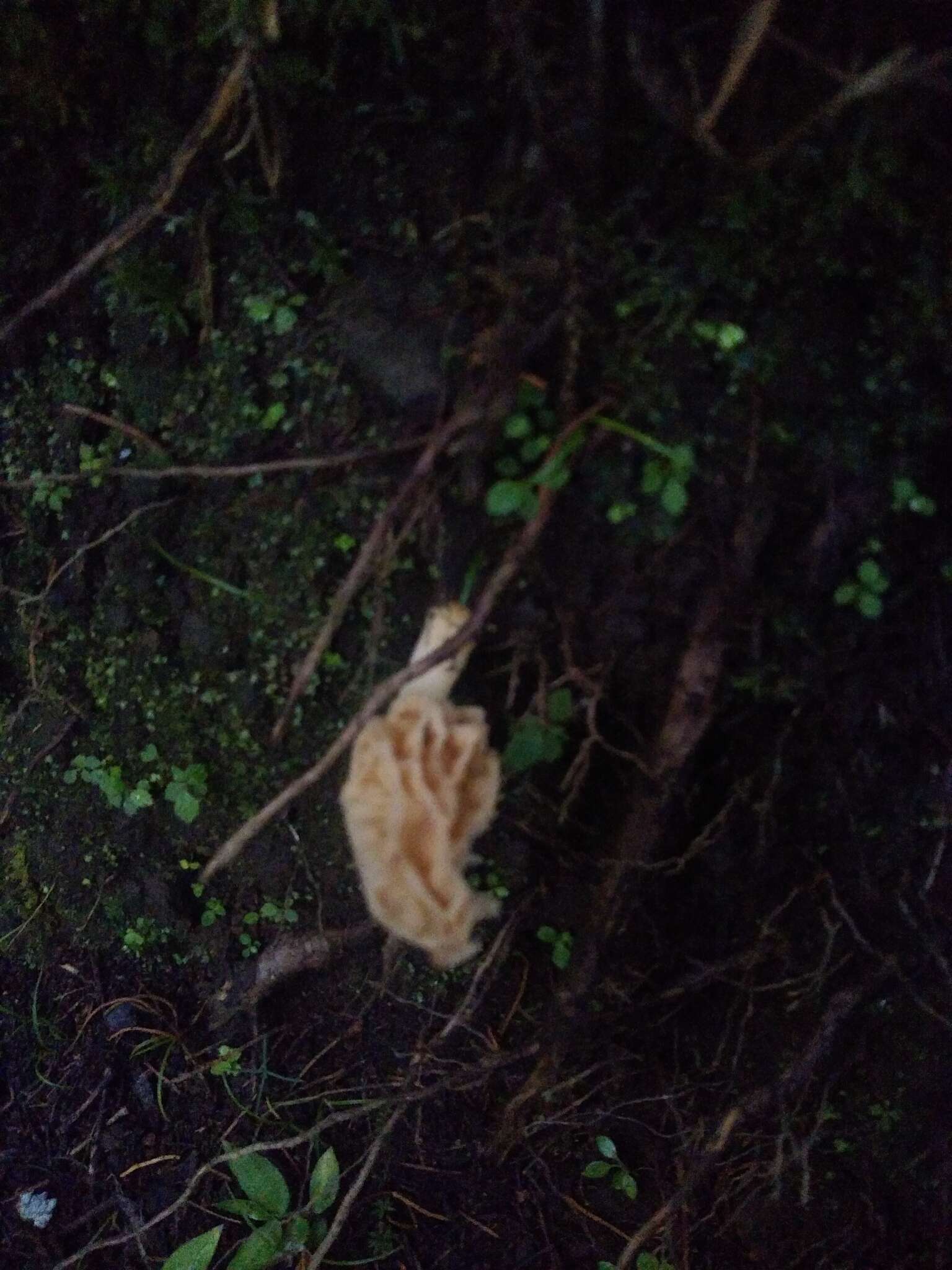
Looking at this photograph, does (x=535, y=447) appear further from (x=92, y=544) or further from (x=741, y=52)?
(x=92, y=544)

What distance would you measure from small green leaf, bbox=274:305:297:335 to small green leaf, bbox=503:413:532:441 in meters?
0.45

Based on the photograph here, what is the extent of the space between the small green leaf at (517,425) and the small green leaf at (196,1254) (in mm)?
1771

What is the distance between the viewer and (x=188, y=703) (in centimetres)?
166

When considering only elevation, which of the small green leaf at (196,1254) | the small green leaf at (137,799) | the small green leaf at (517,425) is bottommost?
the small green leaf at (196,1254)

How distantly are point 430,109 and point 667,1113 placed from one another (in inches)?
72.8

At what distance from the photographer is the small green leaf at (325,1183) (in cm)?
178

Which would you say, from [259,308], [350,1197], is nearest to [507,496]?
[259,308]

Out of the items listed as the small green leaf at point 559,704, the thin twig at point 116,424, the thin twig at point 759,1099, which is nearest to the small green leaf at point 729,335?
the small green leaf at point 559,704

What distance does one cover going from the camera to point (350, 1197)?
1769 mm

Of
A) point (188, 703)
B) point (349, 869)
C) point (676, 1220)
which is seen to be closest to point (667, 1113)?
point (676, 1220)

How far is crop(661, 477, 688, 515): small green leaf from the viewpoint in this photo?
1.27 meters

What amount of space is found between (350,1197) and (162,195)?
1.94 m

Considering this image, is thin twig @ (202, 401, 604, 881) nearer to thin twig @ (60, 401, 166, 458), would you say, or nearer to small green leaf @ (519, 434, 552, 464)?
small green leaf @ (519, 434, 552, 464)

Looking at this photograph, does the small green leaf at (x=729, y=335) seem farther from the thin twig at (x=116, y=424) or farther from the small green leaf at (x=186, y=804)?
the small green leaf at (x=186, y=804)
